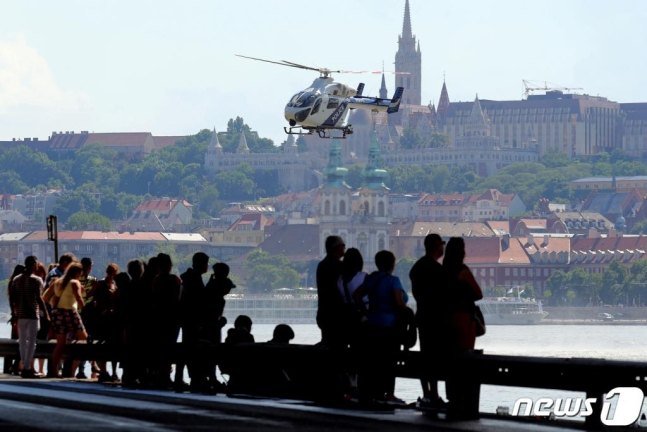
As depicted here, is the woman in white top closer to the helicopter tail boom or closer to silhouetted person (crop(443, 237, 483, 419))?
silhouetted person (crop(443, 237, 483, 419))

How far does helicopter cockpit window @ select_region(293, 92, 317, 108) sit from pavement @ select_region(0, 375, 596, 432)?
3671 centimetres

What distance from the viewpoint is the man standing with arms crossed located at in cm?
1959

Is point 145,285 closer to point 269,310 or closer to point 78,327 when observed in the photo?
point 78,327

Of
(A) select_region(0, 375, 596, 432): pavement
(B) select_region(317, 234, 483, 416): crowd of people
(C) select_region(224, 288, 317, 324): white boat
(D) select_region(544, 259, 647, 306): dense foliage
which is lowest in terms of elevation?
(C) select_region(224, 288, 317, 324): white boat

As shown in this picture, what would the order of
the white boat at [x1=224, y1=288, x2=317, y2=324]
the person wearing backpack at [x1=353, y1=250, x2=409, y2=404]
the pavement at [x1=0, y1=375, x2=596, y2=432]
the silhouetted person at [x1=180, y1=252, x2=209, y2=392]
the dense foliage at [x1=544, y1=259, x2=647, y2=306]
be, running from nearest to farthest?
the pavement at [x1=0, y1=375, x2=596, y2=432]
the person wearing backpack at [x1=353, y1=250, x2=409, y2=404]
the silhouetted person at [x1=180, y1=252, x2=209, y2=392]
the white boat at [x1=224, y1=288, x2=317, y2=324]
the dense foliage at [x1=544, y1=259, x2=647, y2=306]

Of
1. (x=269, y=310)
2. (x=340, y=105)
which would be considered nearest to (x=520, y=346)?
(x=340, y=105)

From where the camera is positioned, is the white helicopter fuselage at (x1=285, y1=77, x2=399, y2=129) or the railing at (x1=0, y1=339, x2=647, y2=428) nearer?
the railing at (x1=0, y1=339, x2=647, y2=428)

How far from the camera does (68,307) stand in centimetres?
1938

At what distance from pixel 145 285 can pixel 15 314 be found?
202 centimetres

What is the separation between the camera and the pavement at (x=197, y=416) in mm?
13406

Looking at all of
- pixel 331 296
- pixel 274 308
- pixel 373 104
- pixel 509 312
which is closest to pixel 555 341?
pixel 509 312

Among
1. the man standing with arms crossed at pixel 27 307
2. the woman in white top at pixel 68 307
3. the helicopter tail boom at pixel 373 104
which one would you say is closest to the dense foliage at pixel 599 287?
the helicopter tail boom at pixel 373 104

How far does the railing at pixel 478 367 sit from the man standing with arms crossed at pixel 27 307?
246cm

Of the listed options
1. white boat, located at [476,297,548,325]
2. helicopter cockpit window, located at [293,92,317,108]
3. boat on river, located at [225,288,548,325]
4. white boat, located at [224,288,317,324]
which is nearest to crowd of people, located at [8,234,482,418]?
helicopter cockpit window, located at [293,92,317,108]
